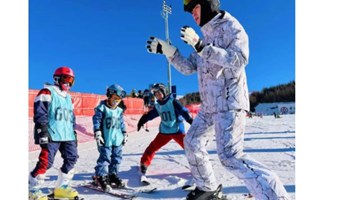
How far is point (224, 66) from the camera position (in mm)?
1605

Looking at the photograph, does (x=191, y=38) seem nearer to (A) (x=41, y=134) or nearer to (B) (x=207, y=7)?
(B) (x=207, y=7)

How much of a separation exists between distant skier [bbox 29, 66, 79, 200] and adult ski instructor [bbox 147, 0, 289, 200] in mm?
801

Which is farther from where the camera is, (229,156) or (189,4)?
(189,4)

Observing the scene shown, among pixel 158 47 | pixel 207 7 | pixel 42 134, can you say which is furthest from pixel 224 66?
pixel 42 134

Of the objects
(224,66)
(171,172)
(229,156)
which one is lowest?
(171,172)

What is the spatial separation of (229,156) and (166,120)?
5.39 ft

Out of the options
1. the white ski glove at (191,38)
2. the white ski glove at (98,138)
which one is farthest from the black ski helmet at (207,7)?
the white ski glove at (98,138)

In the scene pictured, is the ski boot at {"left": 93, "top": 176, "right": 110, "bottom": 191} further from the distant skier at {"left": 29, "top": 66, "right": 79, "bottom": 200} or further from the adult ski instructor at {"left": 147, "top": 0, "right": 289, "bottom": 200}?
the adult ski instructor at {"left": 147, "top": 0, "right": 289, "bottom": 200}

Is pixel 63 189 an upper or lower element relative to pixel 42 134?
lower

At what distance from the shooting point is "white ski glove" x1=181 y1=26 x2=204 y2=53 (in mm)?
1602

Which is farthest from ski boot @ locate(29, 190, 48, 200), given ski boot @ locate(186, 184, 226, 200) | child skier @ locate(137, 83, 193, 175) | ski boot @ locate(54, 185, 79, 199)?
child skier @ locate(137, 83, 193, 175)

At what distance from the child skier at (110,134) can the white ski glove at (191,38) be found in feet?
4.43
